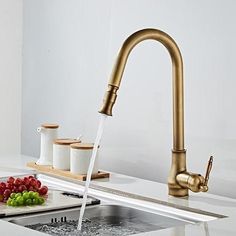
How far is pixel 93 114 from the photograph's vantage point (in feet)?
7.65

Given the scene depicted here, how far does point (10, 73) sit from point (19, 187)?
3.20ft

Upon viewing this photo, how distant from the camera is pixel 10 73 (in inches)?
104

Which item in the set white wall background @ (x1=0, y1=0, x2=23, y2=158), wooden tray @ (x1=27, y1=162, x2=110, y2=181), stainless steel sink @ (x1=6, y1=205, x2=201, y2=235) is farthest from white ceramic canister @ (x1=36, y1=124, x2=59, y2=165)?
white wall background @ (x1=0, y1=0, x2=23, y2=158)

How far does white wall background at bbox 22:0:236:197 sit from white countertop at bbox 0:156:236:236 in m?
0.13

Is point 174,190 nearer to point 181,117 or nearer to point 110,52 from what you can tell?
point 181,117

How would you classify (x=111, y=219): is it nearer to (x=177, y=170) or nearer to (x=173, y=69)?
(x=177, y=170)

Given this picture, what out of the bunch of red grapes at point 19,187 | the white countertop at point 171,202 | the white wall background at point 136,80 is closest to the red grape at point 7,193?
the bunch of red grapes at point 19,187

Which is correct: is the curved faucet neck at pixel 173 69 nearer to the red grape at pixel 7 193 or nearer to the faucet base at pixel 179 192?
the faucet base at pixel 179 192

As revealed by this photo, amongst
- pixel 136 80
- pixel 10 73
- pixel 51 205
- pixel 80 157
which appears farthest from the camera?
pixel 10 73

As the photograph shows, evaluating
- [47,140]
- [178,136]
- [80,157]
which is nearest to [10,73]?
[47,140]

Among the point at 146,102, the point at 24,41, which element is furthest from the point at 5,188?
the point at 24,41

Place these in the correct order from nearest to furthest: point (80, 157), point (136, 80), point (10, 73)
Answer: point (80, 157) < point (136, 80) < point (10, 73)

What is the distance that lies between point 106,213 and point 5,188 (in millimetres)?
266

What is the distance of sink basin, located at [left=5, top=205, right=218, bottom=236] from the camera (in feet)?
5.32
